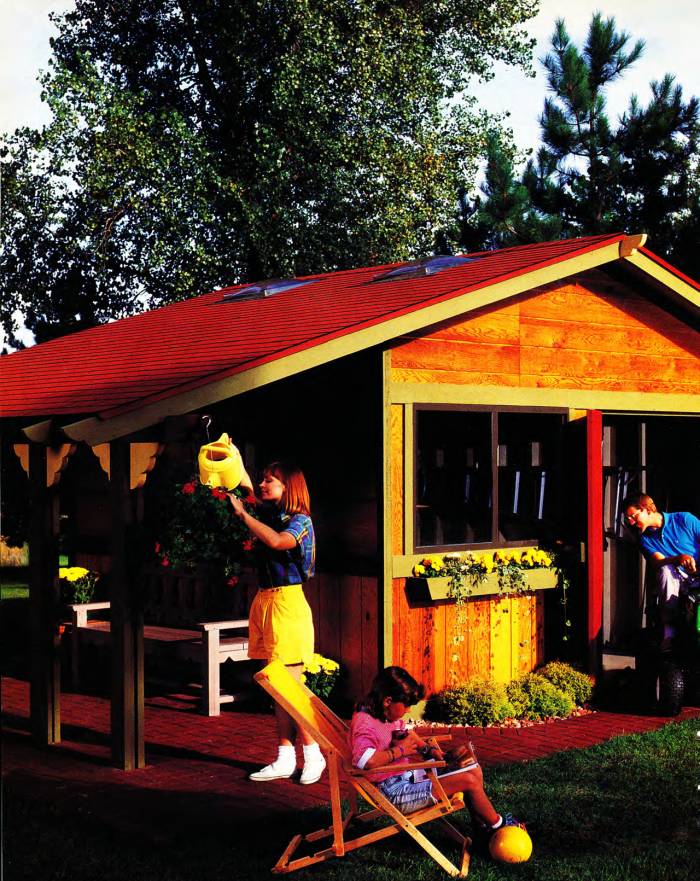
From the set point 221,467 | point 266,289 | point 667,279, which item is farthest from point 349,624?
point 266,289

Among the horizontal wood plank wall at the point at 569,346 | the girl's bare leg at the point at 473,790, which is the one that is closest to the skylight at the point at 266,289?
the horizontal wood plank wall at the point at 569,346

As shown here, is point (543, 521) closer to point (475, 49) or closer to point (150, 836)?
point (150, 836)

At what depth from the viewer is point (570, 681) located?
399 inches

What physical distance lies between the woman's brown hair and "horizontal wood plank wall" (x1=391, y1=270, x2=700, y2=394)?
6.35 ft

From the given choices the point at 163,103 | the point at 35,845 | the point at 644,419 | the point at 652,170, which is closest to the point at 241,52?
the point at 163,103

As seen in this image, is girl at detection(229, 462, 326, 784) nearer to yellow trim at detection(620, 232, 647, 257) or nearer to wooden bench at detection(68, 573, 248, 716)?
wooden bench at detection(68, 573, 248, 716)

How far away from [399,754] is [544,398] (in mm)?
5105

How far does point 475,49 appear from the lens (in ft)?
90.1

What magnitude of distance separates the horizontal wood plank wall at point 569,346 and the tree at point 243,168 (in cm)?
1268

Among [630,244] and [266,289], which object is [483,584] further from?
[266,289]

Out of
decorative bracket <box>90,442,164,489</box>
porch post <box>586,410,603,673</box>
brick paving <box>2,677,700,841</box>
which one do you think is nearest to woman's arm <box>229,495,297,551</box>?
decorative bracket <box>90,442,164,489</box>

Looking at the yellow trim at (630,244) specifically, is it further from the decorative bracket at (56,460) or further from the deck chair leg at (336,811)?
the deck chair leg at (336,811)

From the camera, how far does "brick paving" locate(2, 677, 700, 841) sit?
7070 mm

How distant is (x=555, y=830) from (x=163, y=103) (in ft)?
74.0
